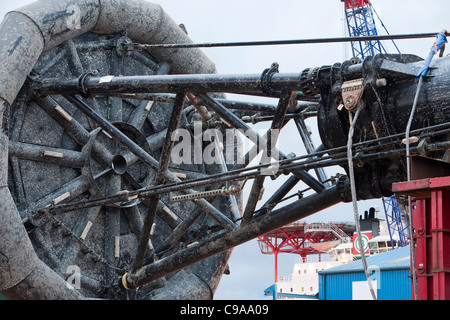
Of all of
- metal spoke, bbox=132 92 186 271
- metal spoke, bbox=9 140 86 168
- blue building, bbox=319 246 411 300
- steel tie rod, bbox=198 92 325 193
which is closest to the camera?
steel tie rod, bbox=198 92 325 193

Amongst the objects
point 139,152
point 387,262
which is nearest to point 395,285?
point 387,262

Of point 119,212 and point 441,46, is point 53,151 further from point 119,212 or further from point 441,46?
point 441,46

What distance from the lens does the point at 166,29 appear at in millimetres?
9797

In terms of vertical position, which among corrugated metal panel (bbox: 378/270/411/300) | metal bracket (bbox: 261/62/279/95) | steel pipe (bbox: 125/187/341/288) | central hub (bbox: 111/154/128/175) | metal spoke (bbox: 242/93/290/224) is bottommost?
steel pipe (bbox: 125/187/341/288)

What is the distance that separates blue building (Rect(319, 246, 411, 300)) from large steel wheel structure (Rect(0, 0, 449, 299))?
13466 millimetres

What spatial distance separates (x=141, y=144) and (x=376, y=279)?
16.1m

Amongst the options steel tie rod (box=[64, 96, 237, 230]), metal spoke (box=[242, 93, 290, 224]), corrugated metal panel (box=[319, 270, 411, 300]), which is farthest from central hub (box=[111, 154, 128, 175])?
corrugated metal panel (box=[319, 270, 411, 300])

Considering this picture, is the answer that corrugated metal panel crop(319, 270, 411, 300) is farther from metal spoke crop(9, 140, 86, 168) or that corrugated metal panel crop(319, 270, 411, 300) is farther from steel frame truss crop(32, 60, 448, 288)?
metal spoke crop(9, 140, 86, 168)

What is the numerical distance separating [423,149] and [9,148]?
513 cm

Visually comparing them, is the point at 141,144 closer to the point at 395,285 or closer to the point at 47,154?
the point at 47,154

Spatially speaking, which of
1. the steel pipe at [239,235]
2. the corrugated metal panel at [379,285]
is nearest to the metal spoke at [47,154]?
the steel pipe at [239,235]

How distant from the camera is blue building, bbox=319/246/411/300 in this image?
74.4ft

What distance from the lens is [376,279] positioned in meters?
23.5
